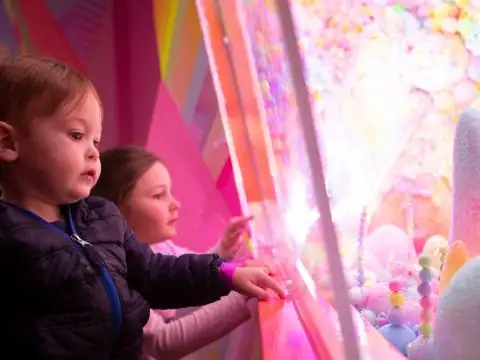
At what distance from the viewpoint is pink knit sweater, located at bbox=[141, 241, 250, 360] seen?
3.46 feet

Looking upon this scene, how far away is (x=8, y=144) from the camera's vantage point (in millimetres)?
810

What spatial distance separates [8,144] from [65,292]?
21cm

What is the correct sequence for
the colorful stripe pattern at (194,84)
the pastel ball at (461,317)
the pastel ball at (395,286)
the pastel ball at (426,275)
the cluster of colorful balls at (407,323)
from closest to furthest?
1. the pastel ball at (461,317)
2. the cluster of colorful balls at (407,323)
3. the pastel ball at (426,275)
4. the pastel ball at (395,286)
5. the colorful stripe pattern at (194,84)

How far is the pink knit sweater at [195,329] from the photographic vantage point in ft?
3.46

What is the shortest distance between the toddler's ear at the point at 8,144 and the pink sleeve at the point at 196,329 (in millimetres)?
419

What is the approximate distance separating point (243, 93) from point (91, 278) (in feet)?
1.41

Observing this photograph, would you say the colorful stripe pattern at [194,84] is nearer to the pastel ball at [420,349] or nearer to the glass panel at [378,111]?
the glass panel at [378,111]

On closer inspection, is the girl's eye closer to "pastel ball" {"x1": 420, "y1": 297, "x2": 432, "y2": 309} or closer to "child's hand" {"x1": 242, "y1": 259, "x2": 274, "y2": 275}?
"child's hand" {"x1": 242, "y1": 259, "x2": 274, "y2": 275}

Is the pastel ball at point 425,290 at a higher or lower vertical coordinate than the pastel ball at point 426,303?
higher

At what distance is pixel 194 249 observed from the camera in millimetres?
1648

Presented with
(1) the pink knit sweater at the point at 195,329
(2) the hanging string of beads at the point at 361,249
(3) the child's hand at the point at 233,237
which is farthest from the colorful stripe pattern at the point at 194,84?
(2) the hanging string of beads at the point at 361,249

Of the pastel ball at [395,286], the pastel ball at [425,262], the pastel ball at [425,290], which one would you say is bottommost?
the pastel ball at [395,286]

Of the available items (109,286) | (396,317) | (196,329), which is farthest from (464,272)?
(196,329)

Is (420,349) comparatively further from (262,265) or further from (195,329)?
(195,329)
